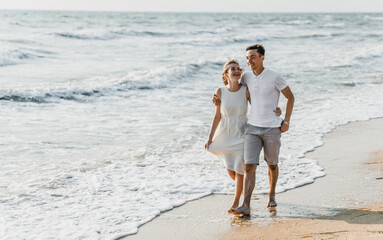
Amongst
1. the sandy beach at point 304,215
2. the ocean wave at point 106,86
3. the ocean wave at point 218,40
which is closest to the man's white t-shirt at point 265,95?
the sandy beach at point 304,215

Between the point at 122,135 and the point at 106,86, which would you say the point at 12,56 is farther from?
the point at 122,135

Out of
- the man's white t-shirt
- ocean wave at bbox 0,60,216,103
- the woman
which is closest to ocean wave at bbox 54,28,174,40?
ocean wave at bbox 0,60,216,103

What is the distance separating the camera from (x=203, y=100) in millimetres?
13227

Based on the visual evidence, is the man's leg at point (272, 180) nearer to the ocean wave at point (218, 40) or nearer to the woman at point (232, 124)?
the woman at point (232, 124)

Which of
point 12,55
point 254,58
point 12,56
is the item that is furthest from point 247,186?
point 12,55

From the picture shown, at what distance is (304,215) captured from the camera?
4.95 metres

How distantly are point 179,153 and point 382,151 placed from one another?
3.27 meters

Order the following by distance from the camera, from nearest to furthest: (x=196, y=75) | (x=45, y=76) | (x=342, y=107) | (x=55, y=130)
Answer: (x=55, y=130)
(x=342, y=107)
(x=45, y=76)
(x=196, y=75)

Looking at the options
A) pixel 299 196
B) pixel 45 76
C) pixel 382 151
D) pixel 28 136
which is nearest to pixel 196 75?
pixel 45 76

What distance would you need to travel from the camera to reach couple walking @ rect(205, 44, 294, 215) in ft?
15.7

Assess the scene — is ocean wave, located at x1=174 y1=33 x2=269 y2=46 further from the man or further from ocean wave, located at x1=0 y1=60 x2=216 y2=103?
the man

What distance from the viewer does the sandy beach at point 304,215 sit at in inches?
175

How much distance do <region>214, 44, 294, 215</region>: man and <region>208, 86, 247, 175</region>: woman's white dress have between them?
0.09m

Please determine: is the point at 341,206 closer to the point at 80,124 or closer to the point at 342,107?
the point at 80,124
